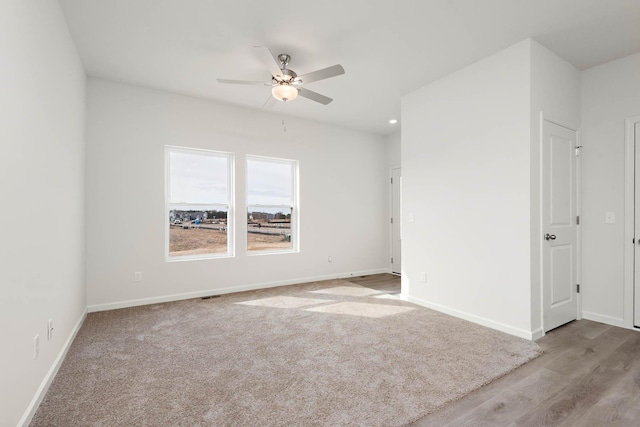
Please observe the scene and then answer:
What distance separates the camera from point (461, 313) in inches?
138

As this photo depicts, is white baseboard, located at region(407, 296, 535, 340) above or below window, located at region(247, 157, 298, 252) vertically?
below

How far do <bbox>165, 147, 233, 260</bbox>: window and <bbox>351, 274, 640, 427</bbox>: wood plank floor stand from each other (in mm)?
3740

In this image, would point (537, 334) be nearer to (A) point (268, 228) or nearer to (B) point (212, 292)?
(A) point (268, 228)

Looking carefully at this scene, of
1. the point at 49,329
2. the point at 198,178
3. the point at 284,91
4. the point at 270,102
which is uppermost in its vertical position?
the point at 270,102

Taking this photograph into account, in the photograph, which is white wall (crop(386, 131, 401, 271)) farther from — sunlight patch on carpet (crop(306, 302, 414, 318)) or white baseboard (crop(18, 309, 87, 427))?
white baseboard (crop(18, 309, 87, 427))

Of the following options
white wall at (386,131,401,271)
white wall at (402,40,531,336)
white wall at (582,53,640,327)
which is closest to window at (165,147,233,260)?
white wall at (402,40,531,336)

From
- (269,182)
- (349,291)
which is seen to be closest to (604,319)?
(349,291)

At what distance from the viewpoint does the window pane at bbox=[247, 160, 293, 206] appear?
16.4 ft

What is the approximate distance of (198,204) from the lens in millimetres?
4512

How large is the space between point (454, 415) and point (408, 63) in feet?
10.8

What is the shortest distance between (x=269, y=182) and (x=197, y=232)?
4.64 ft

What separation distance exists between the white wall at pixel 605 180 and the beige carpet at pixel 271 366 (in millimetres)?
1352

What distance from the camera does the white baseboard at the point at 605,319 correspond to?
3229 millimetres

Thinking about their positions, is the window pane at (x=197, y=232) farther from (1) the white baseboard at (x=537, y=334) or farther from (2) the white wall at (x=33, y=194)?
(1) the white baseboard at (x=537, y=334)
